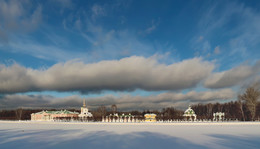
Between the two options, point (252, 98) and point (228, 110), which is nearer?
point (252, 98)

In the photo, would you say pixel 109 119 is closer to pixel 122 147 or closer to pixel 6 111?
pixel 122 147

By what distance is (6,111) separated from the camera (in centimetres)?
13975

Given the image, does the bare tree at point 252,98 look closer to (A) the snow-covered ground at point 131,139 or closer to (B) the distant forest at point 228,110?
(B) the distant forest at point 228,110

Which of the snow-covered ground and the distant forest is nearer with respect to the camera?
the snow-covered ground

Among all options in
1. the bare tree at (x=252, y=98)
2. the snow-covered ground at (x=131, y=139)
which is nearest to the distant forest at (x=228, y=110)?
the bare tree at (x=252, y=98)

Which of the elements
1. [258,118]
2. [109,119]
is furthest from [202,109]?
[109,119]

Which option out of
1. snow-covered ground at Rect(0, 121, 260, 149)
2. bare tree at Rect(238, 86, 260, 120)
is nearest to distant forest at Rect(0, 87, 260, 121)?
bare tree at Rect(238, 86, 260, 120)

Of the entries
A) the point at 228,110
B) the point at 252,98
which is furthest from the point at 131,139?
the point at 228,110

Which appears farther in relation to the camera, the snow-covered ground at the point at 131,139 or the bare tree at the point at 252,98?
the bare tree at the point at 252,98

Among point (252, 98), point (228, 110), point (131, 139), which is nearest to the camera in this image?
point (131, 139)

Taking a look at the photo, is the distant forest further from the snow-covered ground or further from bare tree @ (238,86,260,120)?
the snow-covered ground

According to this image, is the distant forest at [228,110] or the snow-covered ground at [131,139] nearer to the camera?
the snow-covered ground at [131,139]

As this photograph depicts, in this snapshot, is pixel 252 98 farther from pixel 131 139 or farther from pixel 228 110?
pixel 131 139

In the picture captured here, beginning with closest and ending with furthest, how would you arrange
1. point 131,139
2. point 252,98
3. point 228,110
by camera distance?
point 131,139, point 252,98, point 228,110
